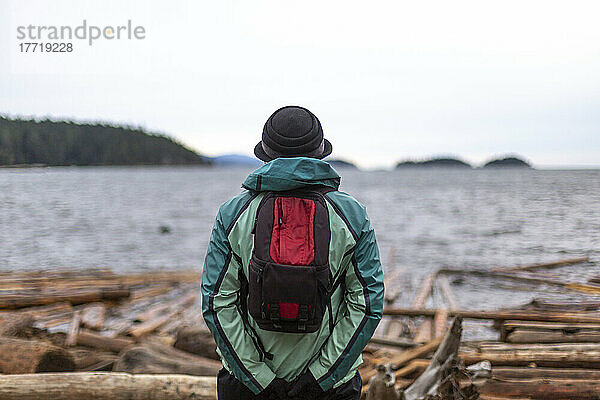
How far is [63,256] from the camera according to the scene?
23.5m

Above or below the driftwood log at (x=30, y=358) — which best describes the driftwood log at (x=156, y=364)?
below

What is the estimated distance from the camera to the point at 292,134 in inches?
101

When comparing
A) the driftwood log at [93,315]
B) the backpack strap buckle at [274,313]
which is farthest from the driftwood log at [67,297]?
the backpack strap buckle at [274,313]

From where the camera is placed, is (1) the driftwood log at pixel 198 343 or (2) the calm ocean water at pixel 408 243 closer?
(1) the driftwood log at pixel 198 343

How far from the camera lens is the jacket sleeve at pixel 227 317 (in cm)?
264

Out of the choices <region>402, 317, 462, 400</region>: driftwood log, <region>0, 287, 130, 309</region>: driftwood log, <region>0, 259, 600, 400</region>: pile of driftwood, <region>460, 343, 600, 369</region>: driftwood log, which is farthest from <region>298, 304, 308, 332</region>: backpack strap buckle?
<region>0, 287, 130, 309</region>: driftwood log

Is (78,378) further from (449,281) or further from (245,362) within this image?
(449,281)

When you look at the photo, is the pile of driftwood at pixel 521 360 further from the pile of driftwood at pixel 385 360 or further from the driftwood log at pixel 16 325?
the driftwood log at pixel 16 325

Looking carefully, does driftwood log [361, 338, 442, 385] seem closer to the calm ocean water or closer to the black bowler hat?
the black bowler hat

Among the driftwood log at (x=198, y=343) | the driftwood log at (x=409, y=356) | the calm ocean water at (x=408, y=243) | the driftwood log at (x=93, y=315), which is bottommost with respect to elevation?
the calm ocean water at (x=408, y=243)

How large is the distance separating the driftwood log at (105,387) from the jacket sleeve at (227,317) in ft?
6.56

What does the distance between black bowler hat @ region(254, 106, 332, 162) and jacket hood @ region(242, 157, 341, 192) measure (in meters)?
0.10

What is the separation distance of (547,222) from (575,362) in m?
34.2

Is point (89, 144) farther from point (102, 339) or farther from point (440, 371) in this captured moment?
point (440, 371)
